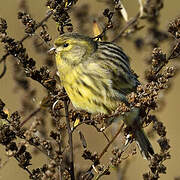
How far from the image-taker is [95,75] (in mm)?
3170

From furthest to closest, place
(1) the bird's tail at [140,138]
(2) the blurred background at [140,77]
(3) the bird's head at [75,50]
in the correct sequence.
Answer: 1. (2) the blurred background at [140,77]
2. (3) the bird's head at [75,50]
3. (1) the bird's tail at [140,138]

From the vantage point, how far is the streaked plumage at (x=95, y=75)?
3104mm

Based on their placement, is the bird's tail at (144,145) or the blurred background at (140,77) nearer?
the bird's tail at (144,145)

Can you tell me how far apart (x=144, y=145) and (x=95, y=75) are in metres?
0.56

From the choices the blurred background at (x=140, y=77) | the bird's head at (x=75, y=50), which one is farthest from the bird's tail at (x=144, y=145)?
the blurred background at (x=140, y=77)

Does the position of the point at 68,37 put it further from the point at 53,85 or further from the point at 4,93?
the point at 4,93

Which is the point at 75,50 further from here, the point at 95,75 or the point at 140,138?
the point at 140,138

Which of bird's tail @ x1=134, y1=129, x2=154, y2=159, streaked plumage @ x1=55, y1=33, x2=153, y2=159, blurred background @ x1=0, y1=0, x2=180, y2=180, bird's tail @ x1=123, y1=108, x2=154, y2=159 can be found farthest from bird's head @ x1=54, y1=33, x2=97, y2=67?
blurred background @ x1=0, y1=0, x2=180, y2=180

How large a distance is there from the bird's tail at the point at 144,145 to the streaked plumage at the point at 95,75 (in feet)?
0.90

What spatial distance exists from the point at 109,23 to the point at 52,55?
0.43 meters

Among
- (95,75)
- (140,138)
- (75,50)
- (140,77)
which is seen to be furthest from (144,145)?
(140,77)

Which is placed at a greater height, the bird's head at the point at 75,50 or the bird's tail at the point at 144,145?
the bird's head at the point at 75,50

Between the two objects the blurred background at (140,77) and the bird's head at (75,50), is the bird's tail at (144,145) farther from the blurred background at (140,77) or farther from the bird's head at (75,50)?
the blurred background at (140,77)

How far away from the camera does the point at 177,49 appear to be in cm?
243
